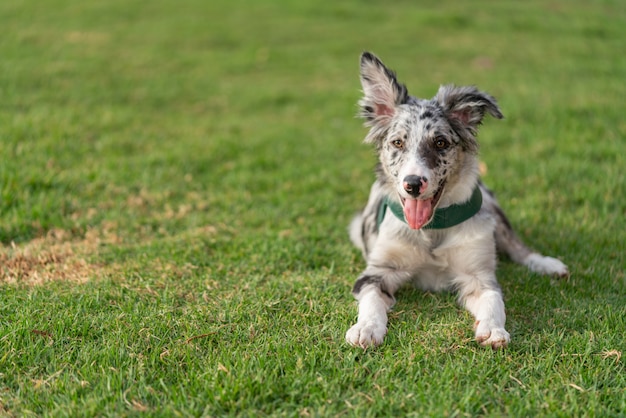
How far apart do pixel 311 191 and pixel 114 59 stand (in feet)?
23.3

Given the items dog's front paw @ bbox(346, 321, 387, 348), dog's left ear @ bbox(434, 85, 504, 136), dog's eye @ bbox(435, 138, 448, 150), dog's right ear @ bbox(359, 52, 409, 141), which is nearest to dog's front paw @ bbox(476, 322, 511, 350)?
dog's front paw @ bbox(346, 321, 387, 348)

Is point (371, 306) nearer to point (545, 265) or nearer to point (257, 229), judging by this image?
point (545, 265)

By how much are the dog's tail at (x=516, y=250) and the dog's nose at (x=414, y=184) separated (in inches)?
48.4

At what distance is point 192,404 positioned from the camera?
12.0ft

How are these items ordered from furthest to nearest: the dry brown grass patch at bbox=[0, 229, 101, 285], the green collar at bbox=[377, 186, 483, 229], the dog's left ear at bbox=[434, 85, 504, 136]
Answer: the dry brown grass patch at bbox=[0, 229, 101, 285], the green collar at bbox=[377, 186, 483, 229], the dog's left ear at bbox=[434, 85, 504, 136]

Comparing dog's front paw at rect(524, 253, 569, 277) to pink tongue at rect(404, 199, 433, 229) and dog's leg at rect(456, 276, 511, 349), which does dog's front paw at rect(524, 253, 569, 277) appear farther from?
pink tongue at rect(404, 199, 433, 229)

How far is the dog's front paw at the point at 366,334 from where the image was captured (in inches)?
169

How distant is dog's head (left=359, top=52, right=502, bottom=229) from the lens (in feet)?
15.9

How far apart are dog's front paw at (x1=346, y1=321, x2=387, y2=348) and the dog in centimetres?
24

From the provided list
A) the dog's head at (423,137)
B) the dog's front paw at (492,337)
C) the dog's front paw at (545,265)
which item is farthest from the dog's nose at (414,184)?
the dog's front paw at (545,265)

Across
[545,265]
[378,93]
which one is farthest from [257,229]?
[545,265]

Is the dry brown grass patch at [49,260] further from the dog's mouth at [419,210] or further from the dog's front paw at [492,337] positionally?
the dog's front paw at [492,337]

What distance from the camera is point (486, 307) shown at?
4621 mm

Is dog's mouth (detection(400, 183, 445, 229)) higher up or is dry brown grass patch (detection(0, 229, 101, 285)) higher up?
dog's mouth (detection(400, 183, 445, 229))
